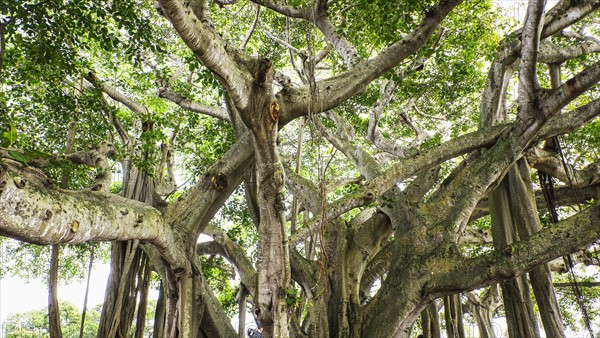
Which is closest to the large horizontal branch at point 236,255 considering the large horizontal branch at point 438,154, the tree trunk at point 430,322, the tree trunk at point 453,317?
the large horizontal branch at point 438,154

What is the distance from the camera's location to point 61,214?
2.06 meters

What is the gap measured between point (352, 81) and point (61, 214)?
2.32 m

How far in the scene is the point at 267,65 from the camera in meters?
2.51

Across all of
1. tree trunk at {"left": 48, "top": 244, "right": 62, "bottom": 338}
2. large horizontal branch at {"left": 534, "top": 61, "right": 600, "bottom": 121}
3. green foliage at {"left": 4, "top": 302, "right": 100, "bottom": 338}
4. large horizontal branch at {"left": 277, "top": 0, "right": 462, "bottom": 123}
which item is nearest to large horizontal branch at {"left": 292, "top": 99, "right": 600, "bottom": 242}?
large horizontal branch at {"left": 534, "top": 61, "right": 600, "bottom": 121}

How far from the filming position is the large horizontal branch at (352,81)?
10.6ft

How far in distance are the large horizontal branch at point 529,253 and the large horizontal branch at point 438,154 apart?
3.24ft

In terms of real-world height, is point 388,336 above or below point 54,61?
below

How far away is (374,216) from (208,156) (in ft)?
8.96

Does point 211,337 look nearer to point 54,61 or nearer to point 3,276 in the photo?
point 54,61

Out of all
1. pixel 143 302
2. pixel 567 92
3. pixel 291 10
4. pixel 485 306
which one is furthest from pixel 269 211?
pixel 485 306

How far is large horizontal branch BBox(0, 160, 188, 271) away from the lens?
1.79m

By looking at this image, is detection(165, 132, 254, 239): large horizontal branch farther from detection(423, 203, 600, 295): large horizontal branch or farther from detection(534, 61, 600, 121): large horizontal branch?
detection(534, 61, 600, 121): large horizontal branch

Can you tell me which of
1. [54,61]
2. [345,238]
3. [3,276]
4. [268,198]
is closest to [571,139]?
[345,238]

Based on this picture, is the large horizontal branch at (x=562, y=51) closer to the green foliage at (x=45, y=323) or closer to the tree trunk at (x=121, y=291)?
the tree trunk at (x=121, y=291)
